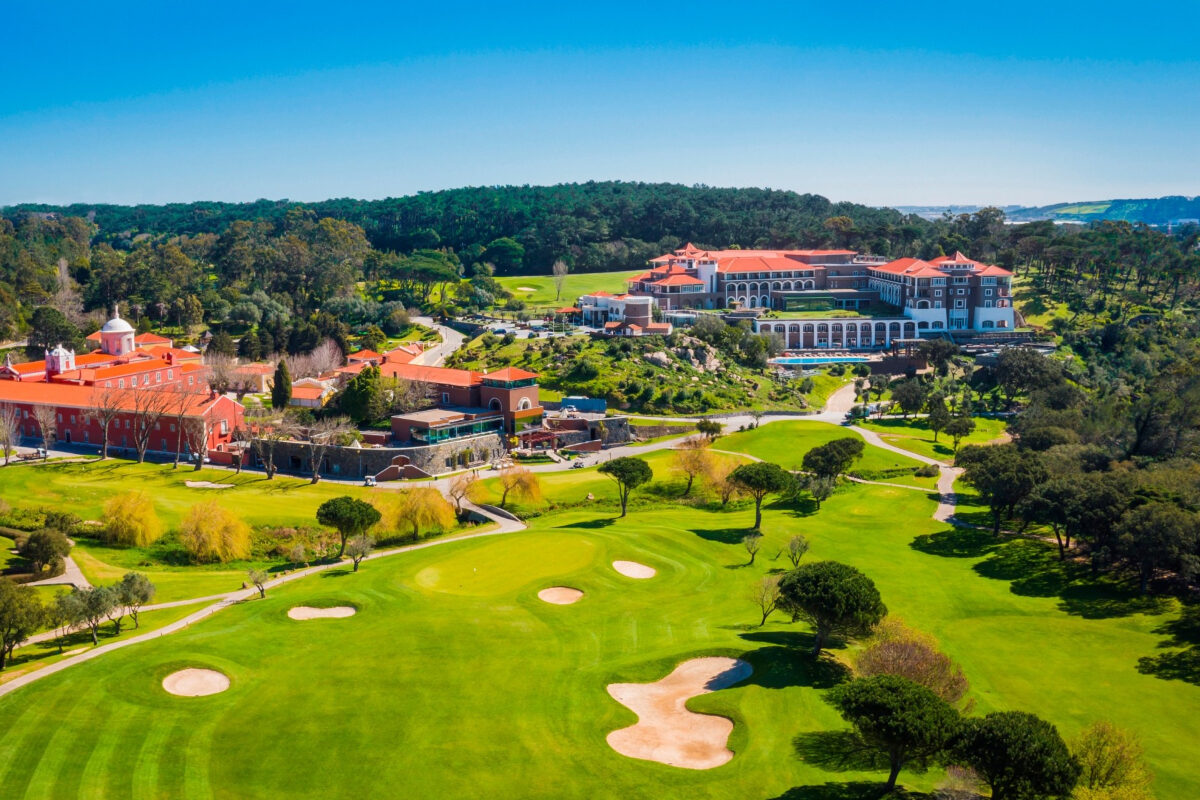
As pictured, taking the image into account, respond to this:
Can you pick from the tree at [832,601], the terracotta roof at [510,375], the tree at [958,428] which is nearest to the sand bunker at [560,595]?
the tree at [832,601]

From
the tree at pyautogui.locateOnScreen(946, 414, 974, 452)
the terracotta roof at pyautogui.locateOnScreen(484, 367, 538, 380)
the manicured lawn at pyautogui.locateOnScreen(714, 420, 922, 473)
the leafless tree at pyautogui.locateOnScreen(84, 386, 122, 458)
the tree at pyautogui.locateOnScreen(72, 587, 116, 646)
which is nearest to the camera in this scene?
the tree at pyautogui.locateOnScreen(72, 587, 116, 646)

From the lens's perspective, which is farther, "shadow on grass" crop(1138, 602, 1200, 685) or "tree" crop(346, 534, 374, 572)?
"tree" crop(346, 534, 374, 572)

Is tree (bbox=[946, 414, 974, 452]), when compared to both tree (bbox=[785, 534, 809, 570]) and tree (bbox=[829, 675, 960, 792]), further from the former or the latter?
tree (bbox=[829, 675, 960, 792])

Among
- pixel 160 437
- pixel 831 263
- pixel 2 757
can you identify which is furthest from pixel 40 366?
pixel 831 263

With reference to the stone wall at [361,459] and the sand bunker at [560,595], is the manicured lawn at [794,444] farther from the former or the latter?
the sand bunker at [560,595]

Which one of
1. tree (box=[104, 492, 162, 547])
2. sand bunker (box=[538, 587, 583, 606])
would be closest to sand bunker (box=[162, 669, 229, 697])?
sand bunker (box=[538, 587, 583, 606])

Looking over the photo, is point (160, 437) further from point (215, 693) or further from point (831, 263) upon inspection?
point (831, 263)

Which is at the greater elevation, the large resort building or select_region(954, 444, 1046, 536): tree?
the large resort building
